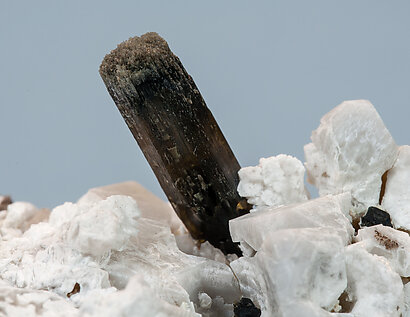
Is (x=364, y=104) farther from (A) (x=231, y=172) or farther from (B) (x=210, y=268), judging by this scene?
(B) (x=210, y=268)

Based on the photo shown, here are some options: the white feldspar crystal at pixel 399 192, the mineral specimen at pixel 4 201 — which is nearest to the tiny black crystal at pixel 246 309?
the white feldspar crystal at pixel 399 192

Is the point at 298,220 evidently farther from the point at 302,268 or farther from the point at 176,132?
the point at 176,132

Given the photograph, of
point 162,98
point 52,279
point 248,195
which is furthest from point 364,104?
point 52,279

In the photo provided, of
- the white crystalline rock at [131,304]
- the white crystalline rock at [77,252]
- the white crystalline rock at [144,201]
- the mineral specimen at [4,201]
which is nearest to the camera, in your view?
the white crystalline rock at [131,304]

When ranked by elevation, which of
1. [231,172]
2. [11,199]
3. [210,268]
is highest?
[11,199]

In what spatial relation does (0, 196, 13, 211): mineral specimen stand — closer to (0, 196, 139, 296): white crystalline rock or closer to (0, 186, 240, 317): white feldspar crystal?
(0, 186, 240, 317): white feldspar crystal

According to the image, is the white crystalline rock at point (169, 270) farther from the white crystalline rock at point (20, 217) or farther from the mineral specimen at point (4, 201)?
the mineral specimen at point (4, 201)
